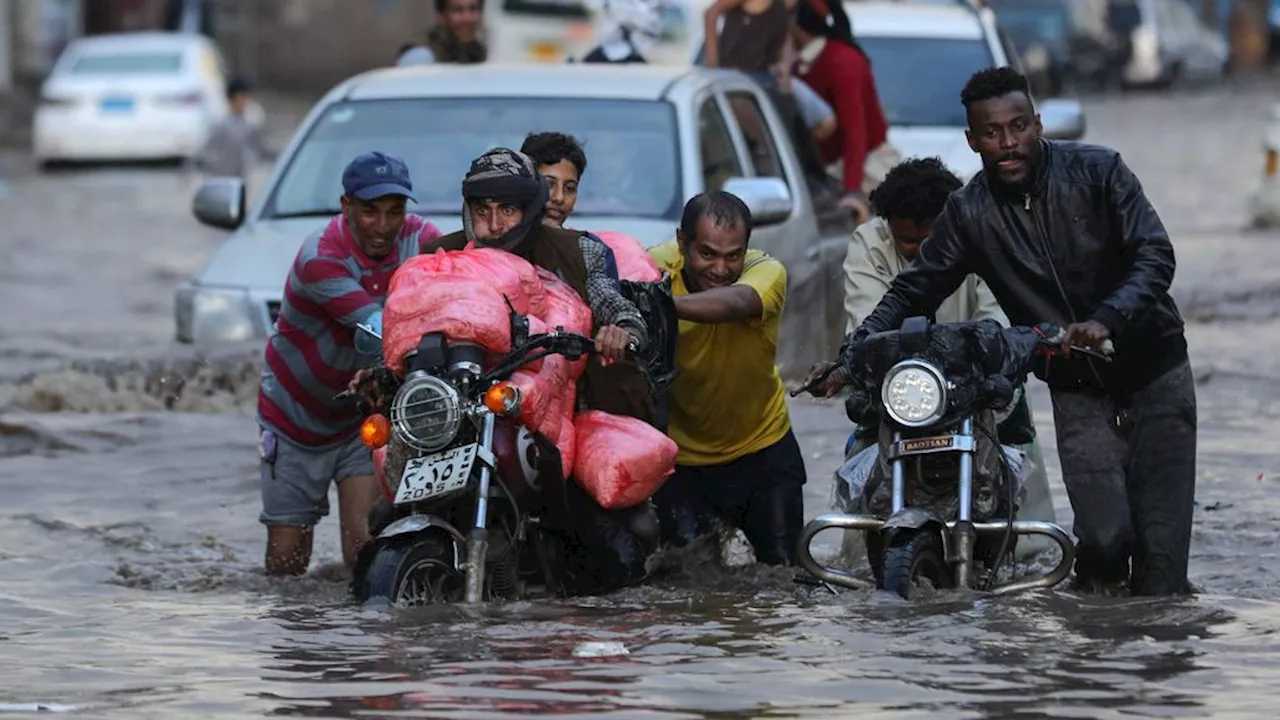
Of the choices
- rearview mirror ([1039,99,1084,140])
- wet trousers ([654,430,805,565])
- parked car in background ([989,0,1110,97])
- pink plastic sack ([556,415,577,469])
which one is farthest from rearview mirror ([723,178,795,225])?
parked car in background ([989,0,1110,97])

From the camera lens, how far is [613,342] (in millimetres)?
7594

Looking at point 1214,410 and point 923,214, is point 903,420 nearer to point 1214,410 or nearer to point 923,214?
point 923,214

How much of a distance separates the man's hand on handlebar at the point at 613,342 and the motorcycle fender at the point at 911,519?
2.75ft

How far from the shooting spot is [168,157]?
32031 mm

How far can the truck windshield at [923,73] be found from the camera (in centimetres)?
1641

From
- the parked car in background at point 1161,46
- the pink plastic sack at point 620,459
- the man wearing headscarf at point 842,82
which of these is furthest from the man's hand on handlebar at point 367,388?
the parked car in background at point 1161,46

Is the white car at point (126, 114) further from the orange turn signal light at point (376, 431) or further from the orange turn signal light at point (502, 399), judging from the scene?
the orange turn signal light at point (502, 399)

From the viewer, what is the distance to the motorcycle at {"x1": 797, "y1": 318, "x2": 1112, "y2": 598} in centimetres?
734

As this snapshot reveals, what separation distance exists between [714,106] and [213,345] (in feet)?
7.74

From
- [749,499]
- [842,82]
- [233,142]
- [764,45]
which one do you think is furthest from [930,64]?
[749,499]

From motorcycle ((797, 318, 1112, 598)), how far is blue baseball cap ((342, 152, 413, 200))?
5.23 ft

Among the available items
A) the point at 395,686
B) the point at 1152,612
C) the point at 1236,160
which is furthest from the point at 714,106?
the point at 1236,160

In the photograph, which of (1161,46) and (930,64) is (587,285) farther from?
(1161,46)

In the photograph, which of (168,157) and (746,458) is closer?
(746,458)
